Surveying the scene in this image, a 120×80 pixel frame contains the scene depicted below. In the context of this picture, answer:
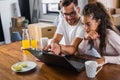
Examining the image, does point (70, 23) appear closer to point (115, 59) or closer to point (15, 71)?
point (115, 59)

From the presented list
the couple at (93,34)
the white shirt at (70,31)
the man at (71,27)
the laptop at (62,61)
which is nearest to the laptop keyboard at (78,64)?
the laptop at (62,61)

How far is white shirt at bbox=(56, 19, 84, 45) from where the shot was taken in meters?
1.78

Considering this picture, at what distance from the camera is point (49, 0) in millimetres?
4645

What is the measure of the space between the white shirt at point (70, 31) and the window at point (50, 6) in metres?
2.59

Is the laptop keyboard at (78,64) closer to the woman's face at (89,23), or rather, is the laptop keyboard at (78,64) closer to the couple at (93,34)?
the couple at (93,34)

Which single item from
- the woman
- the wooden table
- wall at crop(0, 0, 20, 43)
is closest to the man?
the woman

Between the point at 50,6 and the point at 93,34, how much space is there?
335cm

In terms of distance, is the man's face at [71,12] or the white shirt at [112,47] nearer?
the white shirt at [112,47]

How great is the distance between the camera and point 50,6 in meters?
4.78

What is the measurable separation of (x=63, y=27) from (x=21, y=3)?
3169 millimetres

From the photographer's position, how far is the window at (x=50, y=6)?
15.1ft

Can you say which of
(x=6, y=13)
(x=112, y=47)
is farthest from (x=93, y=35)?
(x=6, y=13)

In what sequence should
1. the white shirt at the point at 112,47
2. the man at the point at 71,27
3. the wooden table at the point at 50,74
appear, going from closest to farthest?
the wooden table at the point at 50,74 < the white shirt at the point at 112,47 < the man at the point at 71,27

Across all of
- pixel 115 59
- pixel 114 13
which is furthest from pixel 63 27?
pixel 114 13
